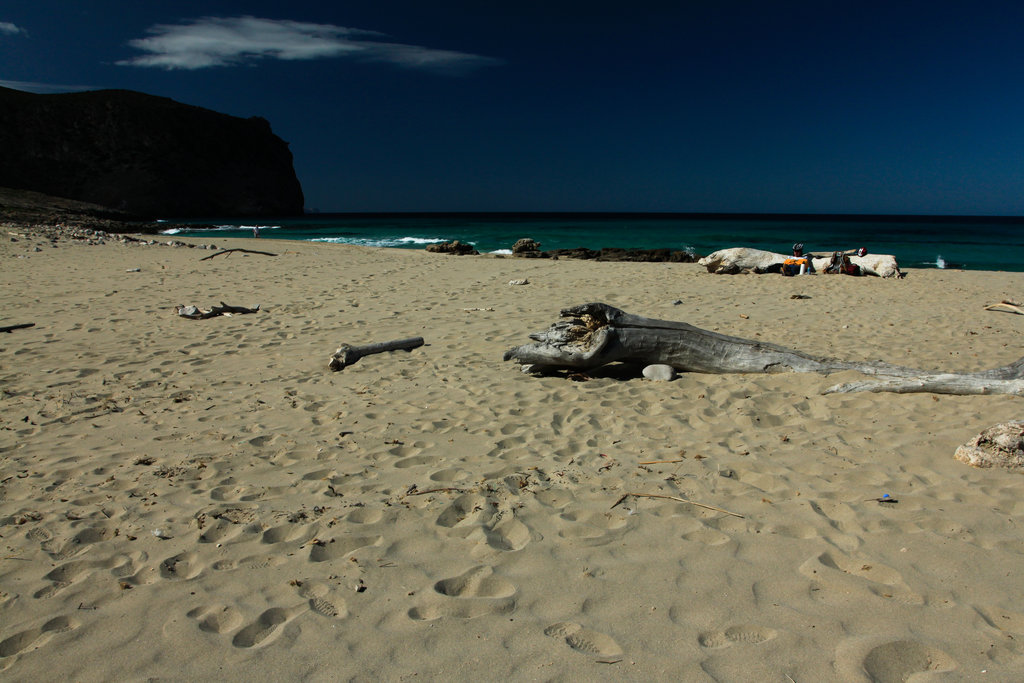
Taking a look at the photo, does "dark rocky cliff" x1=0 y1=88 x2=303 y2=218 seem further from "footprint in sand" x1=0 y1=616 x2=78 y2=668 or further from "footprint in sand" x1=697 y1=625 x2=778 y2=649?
"footprint in sand" x1=697 y1=625 x2=778 y2=649

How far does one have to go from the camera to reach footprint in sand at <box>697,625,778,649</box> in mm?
1955

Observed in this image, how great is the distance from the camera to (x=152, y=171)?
67.9 m

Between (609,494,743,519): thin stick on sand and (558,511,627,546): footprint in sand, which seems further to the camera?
(609,494,743,519): thin stick on sand

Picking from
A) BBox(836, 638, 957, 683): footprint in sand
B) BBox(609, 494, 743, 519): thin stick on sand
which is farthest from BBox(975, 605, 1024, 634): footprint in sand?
BBox(609, 494, 743, 519): thin stick on sand

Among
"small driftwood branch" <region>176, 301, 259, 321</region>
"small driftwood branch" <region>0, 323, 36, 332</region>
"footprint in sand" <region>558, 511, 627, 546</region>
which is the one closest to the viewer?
"footprint in sand" <region>558, 511, 627, 546</region>

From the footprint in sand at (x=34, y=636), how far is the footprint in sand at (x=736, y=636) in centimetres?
230

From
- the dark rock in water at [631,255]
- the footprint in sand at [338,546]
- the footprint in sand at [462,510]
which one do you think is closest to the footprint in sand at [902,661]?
the footprint in sand at [462,510]

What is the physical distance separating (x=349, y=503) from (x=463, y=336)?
13.4 feet

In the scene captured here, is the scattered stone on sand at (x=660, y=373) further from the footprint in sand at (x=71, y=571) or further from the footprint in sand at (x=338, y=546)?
the footprint in sand at (x=71, y=571)

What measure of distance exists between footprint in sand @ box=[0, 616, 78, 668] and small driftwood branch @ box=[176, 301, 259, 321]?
6309 mm

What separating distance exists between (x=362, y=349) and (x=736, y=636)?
475cm

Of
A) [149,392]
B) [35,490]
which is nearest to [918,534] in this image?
[35,490]

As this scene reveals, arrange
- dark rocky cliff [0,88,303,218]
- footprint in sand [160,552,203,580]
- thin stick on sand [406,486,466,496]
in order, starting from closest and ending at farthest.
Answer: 1. footprint in sand [160,552,203,580]
2. thin stick on sand [406,486,466,496]
3. dark rocky cliff [0,88,303,218]

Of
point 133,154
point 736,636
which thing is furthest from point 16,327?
point 133,154
